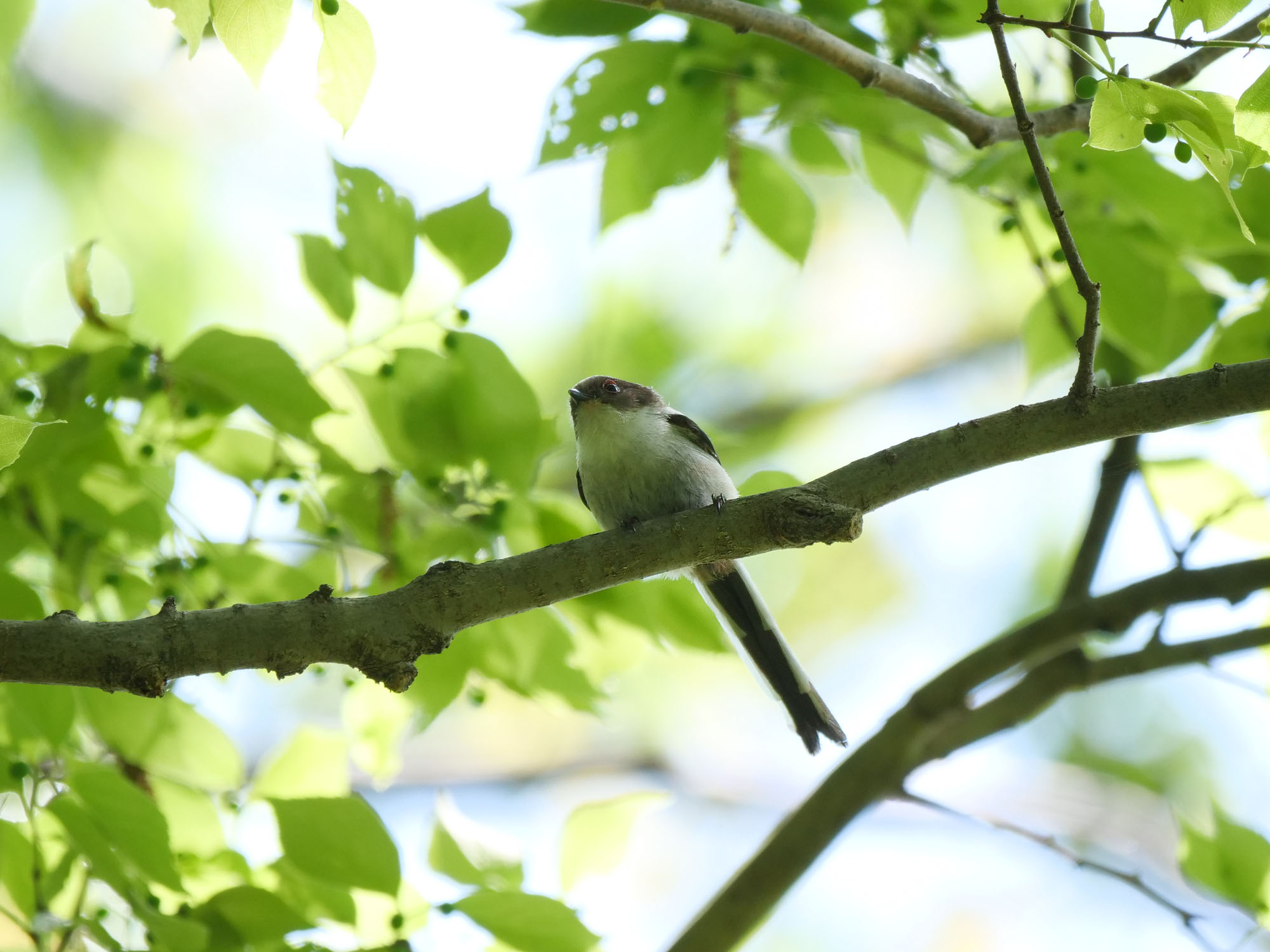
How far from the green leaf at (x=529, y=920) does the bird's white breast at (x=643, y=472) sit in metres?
1.74

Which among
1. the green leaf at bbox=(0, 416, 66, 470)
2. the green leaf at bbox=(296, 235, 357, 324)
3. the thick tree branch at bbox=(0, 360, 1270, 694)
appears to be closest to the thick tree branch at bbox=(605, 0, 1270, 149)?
the thick tree branch at bbox=(0, 360, 1270, 694)

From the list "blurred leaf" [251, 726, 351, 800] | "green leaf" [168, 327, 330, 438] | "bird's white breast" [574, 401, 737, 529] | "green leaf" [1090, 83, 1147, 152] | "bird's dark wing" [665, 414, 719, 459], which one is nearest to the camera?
"green leaf" [1090, 83, 1147, 152]

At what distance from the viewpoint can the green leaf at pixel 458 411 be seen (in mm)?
3260

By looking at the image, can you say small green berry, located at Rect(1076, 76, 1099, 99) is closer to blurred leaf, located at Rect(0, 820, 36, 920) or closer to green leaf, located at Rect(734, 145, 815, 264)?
green leaf, located at Rect(734, 145, 815, 264)

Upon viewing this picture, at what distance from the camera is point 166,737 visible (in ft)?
10.5

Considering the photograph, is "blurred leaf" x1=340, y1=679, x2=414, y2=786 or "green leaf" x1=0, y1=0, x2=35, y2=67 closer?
"green leaf" x1=0, y1=0, x2=35, y2=67

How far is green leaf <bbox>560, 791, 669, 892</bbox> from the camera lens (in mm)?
3584

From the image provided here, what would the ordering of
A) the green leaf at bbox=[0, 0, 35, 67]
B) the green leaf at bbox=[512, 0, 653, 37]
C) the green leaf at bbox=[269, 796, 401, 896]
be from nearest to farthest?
the green leaf at bbox=[269, 796, 401, 896]
the green leaf at bbox=[0, 0, 35, 67]
the green leaf at bbox=[512, 0, 653, 37]

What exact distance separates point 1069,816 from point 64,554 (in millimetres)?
7055

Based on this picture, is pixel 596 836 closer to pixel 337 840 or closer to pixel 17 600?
pixel 337 840

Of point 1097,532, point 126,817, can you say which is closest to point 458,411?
point 126,817

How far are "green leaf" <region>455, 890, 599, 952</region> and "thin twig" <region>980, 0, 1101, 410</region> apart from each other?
74.4 inches

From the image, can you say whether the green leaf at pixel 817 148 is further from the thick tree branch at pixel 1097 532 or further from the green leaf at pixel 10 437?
the green leaf at pixel 10 437

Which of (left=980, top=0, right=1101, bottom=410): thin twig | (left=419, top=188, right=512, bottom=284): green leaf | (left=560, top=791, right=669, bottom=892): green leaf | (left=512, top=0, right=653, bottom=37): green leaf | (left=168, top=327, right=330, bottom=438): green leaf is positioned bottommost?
(left=560, top=791, right=669, bottom=892): green leaf
